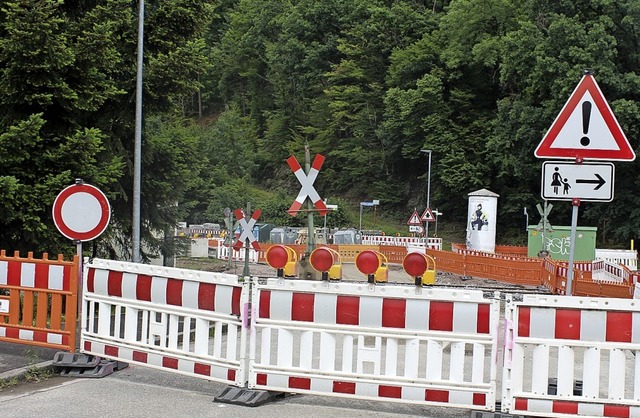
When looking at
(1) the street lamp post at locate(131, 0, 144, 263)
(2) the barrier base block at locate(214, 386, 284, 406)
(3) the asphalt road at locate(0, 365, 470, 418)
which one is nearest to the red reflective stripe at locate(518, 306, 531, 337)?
(3) the asphalt road at locate(0, 365, 470, 418)

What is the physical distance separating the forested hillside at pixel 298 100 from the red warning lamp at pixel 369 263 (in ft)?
26.6

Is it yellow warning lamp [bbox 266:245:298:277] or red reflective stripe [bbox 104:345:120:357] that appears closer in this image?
yellow warning lamp [bbox 266:245:298:277]

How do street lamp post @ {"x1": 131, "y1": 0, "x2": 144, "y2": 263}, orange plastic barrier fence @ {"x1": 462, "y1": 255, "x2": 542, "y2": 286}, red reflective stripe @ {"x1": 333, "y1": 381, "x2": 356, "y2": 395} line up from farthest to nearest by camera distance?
orange plastic barrier fence @ {"x1": 462, "y1": 255, "x2": 542, "y2": 286} < street lamp post @ {"x1": 131, "y1": 0, "x2": 144, "y2": 263} < red reflective stripe @ {"x1": 333, "y1": 381, "x2": 356, "y2": 395}

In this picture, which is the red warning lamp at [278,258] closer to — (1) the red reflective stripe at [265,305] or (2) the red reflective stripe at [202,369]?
(1) the red reflective stripe at [265,305]

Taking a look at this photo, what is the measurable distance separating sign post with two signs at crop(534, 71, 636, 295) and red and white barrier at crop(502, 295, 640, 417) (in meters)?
1.11

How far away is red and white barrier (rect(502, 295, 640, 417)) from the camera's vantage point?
6.29 m

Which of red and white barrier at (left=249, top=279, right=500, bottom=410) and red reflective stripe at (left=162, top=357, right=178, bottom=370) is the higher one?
red and white barrier at (left=249, top=279, right=500, bottom=410)

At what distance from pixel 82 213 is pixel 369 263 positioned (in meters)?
3.55

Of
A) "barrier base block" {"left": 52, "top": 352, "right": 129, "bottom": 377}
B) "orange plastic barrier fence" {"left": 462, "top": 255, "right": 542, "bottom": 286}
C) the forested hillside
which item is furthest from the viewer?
"orange plastic barrier fence" {"left": 462, "top": 255, "right": 542, "bottom": 286}

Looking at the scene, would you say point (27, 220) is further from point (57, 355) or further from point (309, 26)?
point (309, 26)

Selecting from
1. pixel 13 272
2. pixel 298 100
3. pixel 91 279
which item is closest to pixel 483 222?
pixel 13 272

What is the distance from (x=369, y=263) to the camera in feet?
22.2

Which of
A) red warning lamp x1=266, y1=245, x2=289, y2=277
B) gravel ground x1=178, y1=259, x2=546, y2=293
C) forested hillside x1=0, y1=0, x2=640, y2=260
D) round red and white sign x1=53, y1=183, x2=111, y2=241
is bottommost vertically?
gravel ground x1=178, y1=259, x2=546, y2=293

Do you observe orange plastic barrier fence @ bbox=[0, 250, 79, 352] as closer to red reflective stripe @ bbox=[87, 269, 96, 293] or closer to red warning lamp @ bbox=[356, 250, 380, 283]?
red reflective stripe @ bbox=[87, 269, 96, 293]
